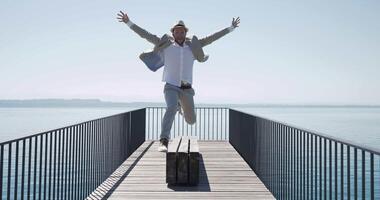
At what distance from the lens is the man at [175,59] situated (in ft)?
23.7

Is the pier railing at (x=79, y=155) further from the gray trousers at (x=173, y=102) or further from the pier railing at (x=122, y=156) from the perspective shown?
the gray trousers at (x=173, y=102)

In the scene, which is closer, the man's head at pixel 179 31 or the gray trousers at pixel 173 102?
the man's head at pixel 179 31

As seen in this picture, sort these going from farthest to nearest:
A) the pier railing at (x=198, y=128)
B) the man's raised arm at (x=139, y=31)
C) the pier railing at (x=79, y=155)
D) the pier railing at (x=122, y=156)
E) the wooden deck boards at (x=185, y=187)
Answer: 1. the pier railing at (x=198, y=128)
2. the man's raised arm at (x=139, y=31)
3. the wooden deck boards at (x=185, y=187)
4. the pier railing at (x=122, y=156)
5. the pier railing at (x=79, y=155)

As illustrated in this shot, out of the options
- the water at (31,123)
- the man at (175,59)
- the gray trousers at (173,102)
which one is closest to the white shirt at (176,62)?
the man at (175,59)

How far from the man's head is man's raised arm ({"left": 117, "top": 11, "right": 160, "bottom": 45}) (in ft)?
1.08

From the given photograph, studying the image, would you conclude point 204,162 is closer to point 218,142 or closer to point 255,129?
point 255,129

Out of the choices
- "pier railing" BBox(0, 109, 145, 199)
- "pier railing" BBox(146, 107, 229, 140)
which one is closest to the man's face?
"pier railing" BBox(146, 107, 229, 140)

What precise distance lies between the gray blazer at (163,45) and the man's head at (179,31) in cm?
9

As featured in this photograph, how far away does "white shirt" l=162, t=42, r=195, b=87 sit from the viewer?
7270 millimetres

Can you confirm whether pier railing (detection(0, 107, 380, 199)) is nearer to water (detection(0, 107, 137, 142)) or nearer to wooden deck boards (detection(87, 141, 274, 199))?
wooden deck boards (detection(87, 141, 274, 199))

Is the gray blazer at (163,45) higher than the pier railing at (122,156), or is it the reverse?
the gray blazer at (163,45)

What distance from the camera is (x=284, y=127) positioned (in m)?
5.23

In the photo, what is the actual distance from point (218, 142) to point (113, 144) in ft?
18.0

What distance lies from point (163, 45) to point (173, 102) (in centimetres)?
98
